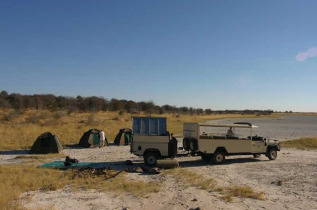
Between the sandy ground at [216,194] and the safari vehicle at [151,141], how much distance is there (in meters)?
1.41

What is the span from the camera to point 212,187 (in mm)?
12516

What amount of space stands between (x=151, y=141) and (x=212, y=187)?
5.71 m

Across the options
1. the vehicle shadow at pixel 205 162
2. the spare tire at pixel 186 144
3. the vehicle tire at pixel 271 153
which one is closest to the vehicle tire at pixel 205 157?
the vehicle shadow at pixel 205 162

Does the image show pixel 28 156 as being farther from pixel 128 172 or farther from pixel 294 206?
pixel 294 206

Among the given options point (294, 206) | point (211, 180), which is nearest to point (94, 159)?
point (211, 180)

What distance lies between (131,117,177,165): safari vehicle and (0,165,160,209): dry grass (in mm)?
2551

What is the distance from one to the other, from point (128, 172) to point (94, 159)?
212 inches

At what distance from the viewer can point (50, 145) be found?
22.8 m

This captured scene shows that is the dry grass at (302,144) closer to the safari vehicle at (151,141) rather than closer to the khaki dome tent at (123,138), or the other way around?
the khaki dome tent at (123,138)

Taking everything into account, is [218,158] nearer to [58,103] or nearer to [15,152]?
[15,152]

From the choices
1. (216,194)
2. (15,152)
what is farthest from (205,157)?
(15,152)

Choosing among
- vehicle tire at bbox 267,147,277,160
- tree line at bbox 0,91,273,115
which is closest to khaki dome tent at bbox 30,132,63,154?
vehicle tire at bbox 267,147,277,160

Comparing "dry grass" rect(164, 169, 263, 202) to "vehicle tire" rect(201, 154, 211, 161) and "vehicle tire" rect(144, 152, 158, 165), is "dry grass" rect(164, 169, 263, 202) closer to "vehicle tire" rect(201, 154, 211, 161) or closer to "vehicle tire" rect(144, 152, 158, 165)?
"vehicle tire" rect(144, 152, 158, 165)

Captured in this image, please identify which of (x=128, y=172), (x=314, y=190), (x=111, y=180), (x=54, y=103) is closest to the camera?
(x=314, y=190)
